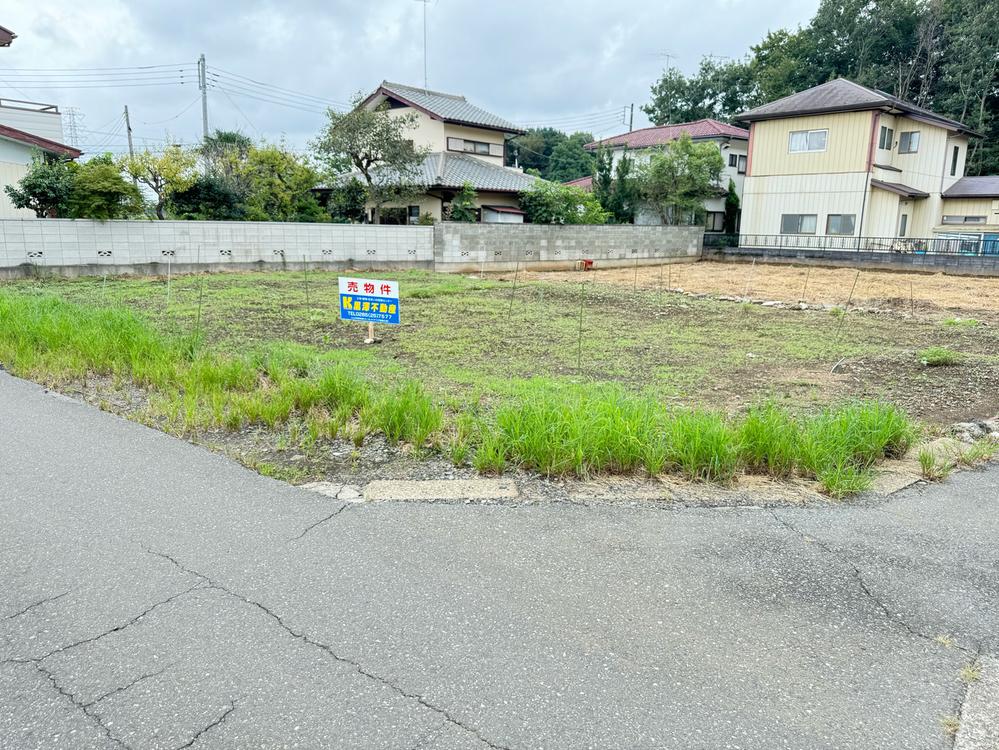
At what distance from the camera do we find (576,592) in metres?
2.40

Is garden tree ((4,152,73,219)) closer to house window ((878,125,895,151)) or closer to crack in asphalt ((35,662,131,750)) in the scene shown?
crack in asphalt ((35,662,131,750))

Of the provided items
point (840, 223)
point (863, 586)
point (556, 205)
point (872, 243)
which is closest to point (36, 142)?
point (556, 205)

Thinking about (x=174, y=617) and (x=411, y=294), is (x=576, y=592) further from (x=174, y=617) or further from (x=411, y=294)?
(x=411, y=294)

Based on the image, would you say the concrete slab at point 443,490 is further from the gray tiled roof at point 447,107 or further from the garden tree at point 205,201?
Result: the gray tiled roof at point 447,107

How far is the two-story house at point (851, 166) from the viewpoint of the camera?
21.8 meters

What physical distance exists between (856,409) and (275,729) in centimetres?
386

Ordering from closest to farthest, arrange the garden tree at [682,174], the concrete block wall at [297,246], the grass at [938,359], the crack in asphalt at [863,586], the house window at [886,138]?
the crack in asphalt at [863,586], the grass at [938,359], the concrete block wall at [297,246], the house window at [886,138], the garden tree at [682,174]

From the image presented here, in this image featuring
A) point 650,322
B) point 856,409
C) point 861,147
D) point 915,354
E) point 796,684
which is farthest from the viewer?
point 861,147

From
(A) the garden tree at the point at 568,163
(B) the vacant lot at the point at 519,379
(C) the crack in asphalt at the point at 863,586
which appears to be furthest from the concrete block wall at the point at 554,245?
(A) the garden tree at the point at 568,163

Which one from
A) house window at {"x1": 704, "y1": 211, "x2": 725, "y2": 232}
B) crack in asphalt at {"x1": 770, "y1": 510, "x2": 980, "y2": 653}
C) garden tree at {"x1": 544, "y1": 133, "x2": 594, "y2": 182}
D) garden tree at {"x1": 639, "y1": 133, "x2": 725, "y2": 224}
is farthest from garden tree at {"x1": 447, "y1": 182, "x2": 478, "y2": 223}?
garden tree at {"x1": 544, "y1": 133, "x2": 594, "y2": 182}

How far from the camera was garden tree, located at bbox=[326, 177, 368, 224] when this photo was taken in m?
20.2

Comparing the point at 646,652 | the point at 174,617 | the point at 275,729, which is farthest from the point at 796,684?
the point at 174,617

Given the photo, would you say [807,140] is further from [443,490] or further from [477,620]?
[477,620]

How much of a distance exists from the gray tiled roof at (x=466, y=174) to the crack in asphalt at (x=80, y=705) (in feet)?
66.2
